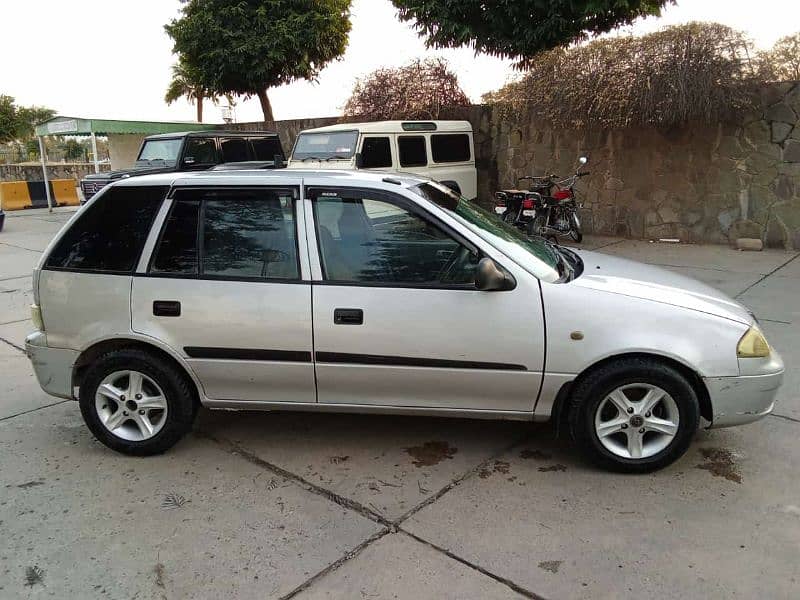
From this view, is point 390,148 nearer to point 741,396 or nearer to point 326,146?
point 326,146

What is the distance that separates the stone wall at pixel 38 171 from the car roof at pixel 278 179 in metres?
32.1

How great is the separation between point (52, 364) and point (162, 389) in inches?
28.1

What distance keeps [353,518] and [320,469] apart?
0.54 meters

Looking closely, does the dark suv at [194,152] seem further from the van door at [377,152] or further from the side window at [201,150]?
the van door at [377,152]

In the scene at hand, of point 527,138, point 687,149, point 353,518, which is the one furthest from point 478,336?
point 527,138

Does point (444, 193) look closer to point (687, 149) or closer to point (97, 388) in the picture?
point (97, 388)

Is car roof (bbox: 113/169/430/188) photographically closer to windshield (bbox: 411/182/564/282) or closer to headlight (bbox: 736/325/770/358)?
windshield (bbox: 411/182/564/282)

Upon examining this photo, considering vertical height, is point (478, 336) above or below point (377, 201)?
below

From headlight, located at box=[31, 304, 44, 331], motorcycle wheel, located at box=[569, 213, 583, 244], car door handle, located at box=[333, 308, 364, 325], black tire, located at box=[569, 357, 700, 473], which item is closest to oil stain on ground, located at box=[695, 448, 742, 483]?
black tire, located at box=[569, 357, 700, 473]

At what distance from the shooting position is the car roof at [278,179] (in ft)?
11.5

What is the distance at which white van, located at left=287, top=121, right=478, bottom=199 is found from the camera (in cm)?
1033

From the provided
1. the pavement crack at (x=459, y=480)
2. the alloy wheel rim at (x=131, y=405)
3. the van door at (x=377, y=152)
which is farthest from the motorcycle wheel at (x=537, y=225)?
the alloy wheel rim at (x=131, y=405)

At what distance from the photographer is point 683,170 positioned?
10547mm

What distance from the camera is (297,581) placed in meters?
2.58
